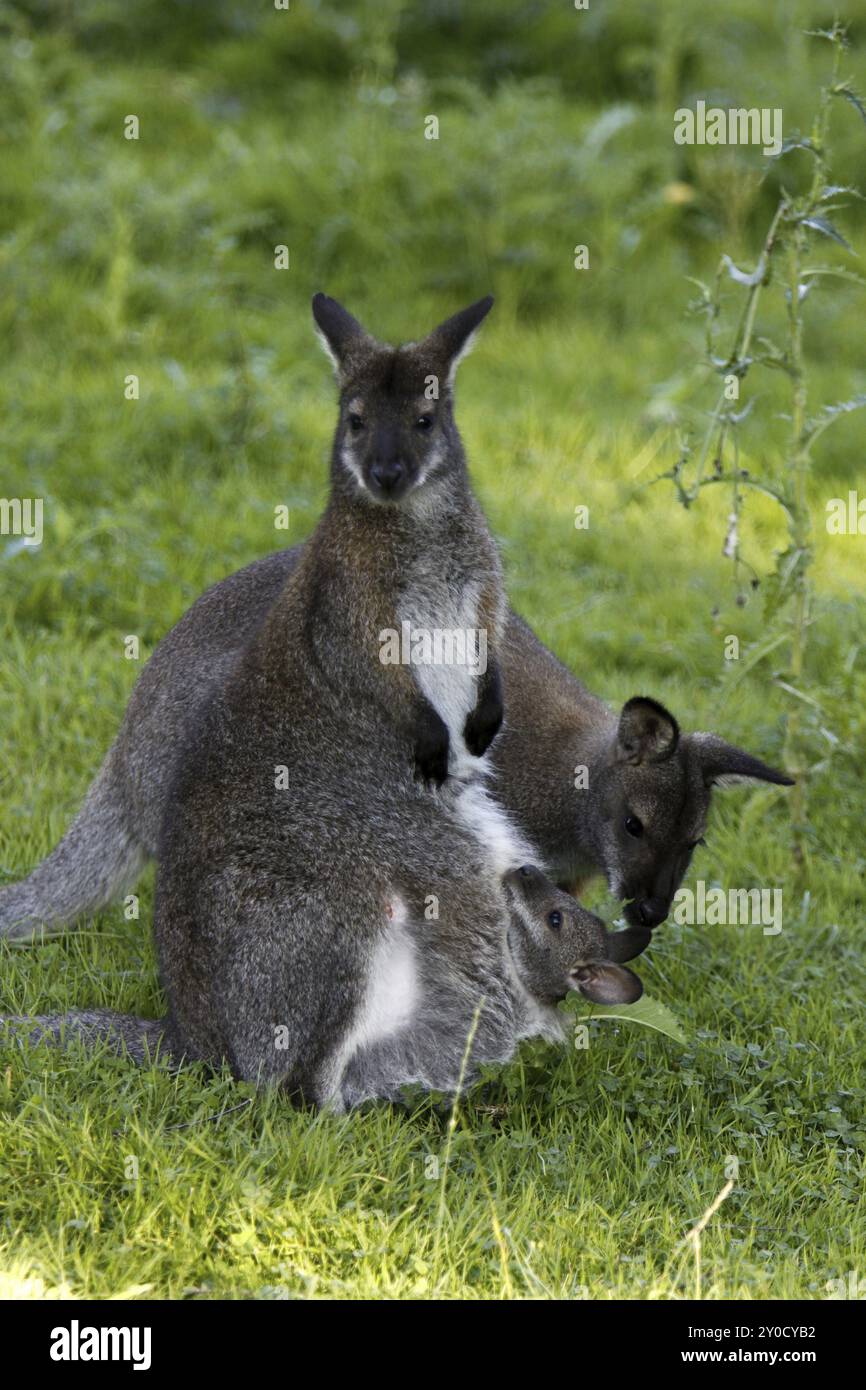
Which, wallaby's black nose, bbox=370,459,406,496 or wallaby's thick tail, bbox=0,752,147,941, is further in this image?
wallaby's thick tail, bbox=0,752,147,941

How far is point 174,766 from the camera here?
4.83 metres

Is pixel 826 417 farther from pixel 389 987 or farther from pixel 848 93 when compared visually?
pixel 389 987

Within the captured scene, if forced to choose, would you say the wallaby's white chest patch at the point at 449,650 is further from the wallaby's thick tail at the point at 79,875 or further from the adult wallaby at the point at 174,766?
the wallaby's thick tail at the point at 79,875

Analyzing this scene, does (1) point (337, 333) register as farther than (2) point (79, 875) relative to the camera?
No

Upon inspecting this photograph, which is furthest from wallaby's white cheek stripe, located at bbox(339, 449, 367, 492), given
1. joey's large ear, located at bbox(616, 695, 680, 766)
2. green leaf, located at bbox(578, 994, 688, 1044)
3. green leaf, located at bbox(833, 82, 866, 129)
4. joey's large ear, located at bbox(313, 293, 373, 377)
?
green leaf, located at bbox(833, 82, 866, 129)

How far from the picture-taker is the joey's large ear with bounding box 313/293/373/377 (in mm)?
4934

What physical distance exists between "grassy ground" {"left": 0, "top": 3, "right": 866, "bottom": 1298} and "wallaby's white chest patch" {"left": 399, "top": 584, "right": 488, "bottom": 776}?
2.92 ft

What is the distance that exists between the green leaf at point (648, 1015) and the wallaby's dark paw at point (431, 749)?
833 millimetres

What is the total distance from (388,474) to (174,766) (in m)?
1.03

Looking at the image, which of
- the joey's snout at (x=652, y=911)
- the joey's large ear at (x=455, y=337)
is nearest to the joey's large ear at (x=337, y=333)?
the joey's large ear at (x=455, y=337)

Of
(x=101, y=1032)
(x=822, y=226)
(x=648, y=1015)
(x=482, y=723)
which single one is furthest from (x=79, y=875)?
(x=822, y=226)

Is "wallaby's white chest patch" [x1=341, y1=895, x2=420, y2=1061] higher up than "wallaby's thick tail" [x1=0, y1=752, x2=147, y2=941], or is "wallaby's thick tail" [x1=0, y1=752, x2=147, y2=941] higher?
"wallaby's thick tail" [x1=0, y1=752, x2=147, y2=941]

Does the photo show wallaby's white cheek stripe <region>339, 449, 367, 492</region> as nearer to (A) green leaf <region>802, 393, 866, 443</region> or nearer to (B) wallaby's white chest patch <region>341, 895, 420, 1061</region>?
(B) wallaby's white chest patch <region>341, 895, 420, 1061</region>

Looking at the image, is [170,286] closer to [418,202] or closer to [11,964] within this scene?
[418,202]
